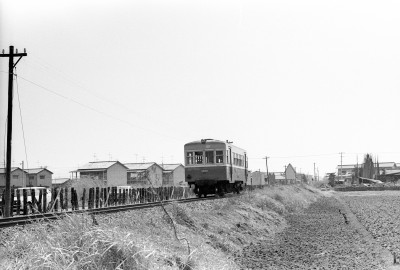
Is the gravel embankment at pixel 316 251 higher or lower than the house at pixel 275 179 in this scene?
lower

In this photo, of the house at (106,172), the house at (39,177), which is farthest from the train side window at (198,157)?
the house at (39,177)

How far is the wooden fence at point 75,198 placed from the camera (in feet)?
51.1

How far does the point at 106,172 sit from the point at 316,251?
51.0 metres

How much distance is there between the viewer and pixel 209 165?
23.5m

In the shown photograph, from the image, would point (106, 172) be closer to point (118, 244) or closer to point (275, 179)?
point (275, 179)

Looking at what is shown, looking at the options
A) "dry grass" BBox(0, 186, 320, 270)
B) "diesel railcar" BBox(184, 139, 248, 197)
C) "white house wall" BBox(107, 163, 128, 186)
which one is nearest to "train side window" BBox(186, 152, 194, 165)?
→ "diesel railcar" BBox(184, 139, 248, 197)

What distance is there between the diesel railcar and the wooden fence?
2.15 metres

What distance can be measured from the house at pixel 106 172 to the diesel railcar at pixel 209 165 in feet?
125

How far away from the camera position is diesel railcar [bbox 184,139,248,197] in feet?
76.6

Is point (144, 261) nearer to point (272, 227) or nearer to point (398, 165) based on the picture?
point (272, 227)

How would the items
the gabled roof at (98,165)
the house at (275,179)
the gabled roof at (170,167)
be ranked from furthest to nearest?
the gabled roof at (170,167), the house at (275,179), the gabled roof at (98,165)

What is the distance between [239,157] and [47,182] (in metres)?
47.6

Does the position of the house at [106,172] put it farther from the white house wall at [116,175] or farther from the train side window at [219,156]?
the train side window at [219,156]

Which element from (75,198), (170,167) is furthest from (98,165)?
(75,198)
